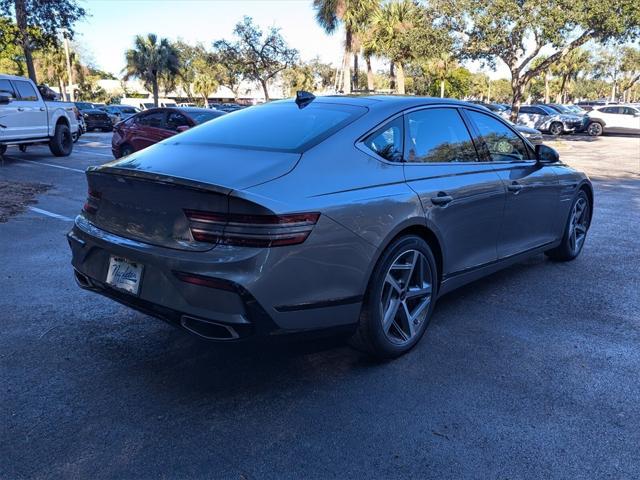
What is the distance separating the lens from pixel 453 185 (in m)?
3.71

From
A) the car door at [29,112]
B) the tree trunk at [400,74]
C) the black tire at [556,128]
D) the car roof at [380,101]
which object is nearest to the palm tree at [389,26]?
the tree trunk at [400,74]

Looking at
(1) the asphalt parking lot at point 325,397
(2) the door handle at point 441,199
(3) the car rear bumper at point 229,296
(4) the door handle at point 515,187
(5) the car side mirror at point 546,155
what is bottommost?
(1) the asphalt parking lot at point 325,397

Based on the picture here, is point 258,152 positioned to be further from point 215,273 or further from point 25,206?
point 25,206

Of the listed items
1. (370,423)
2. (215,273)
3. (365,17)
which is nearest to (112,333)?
(215,273)

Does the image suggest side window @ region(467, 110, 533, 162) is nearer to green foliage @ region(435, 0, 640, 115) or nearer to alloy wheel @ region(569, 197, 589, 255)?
alloy wheel @ region(569, 197, 589, 255)

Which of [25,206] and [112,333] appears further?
[25,206]

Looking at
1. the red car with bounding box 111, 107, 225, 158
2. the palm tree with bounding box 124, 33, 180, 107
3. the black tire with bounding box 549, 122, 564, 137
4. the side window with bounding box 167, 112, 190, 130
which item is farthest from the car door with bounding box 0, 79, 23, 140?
the palm tree with bounding box 124, 33, 180, 107

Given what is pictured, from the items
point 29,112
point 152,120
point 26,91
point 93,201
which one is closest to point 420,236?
point 93,201

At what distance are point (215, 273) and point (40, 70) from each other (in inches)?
2693

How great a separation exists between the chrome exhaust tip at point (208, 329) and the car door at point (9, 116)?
12720 mm

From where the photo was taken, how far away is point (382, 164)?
3.24 m

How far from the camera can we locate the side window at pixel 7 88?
42.7 ft

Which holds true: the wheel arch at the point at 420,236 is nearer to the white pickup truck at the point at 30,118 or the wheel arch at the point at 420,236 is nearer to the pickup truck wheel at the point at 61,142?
the white pickup truck at the point at 30,118

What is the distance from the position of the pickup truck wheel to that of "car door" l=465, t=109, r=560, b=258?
13.9 m
